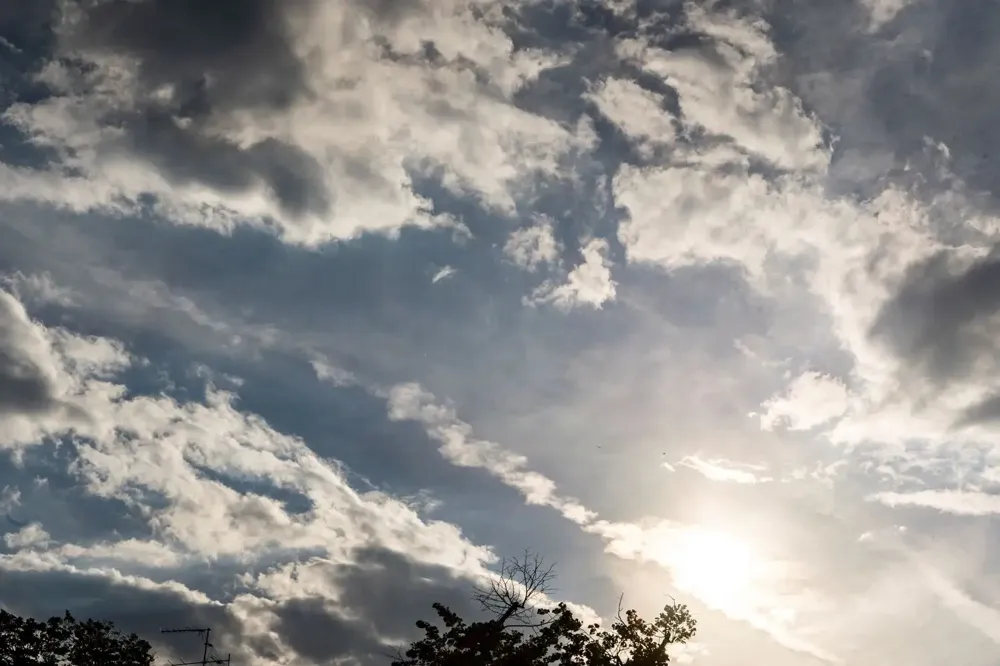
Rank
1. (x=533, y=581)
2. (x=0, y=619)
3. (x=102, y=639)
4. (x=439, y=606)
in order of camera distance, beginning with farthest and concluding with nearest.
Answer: (x=102, y=639) → (x=0, y=619) → (x=439, y=606) → (x=533, y=581)

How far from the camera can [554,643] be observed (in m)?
Result: 28.6

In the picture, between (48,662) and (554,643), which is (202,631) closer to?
(48,662)

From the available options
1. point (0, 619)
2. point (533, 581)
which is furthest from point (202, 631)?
point (533, 581)

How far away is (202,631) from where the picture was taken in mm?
43812

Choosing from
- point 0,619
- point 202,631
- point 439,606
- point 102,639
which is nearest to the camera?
point 439,606

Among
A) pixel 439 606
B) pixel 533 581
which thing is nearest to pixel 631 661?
pixel 533 581

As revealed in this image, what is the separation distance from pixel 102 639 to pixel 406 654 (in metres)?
21.0

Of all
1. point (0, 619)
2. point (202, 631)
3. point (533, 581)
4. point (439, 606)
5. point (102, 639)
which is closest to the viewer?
point (533, 581)

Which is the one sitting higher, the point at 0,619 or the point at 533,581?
the point at 533,581

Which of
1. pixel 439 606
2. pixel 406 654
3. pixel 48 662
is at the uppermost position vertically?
pixel 439 606

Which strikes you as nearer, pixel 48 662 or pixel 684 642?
pixel 684 642

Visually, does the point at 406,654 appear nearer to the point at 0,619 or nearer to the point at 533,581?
the point at 533,581

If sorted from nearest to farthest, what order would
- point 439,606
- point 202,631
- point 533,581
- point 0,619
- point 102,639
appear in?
point 533,581 → point 439,606 → point 0,619 → point 102,639 → point 202,631

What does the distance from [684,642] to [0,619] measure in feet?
123
